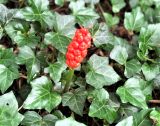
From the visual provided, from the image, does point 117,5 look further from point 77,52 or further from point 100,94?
point 77,52

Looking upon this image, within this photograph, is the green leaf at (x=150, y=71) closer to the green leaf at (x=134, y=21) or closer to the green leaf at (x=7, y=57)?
the green leaf at (x=134, y=21)

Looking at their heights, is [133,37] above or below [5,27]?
below

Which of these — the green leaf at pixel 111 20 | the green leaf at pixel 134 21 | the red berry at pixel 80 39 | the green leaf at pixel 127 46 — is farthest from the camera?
the green leaf at pixel 111 20

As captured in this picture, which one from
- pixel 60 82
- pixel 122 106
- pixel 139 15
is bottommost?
pixel 122 106

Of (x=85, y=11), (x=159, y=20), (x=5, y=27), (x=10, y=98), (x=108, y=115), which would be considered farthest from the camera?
(x=159, y=20)

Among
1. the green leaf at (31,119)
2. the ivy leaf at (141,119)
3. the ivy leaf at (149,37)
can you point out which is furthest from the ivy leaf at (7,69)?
the ivy leaf at (149,37)

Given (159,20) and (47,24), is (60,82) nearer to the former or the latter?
(47,24)

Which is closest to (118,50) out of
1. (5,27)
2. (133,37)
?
(133,37)
